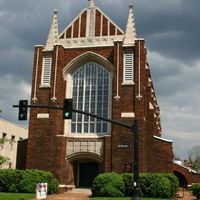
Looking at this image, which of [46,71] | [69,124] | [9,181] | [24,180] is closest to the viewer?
[24,180]

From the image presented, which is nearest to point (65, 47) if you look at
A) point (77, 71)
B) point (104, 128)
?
point (77, 71)

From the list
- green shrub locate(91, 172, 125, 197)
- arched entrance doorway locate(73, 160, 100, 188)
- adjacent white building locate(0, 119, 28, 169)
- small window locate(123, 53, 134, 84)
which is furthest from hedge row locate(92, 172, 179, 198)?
adjacent white building locate(0, 119, 28, 169)

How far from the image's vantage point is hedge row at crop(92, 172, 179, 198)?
29422 millimetres

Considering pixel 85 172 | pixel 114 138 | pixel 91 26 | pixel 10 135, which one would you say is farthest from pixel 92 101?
pixel 10 135

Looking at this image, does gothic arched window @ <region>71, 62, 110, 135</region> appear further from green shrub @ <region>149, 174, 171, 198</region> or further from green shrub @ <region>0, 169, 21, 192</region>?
green shrub @ <region>149, 174, 171, 198</region>

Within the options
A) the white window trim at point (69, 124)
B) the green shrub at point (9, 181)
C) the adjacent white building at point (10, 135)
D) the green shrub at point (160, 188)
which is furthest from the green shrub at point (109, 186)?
the adjacent white building at point (10, 135)

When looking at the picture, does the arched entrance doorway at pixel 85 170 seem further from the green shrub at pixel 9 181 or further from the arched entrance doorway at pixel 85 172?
the green shrub at pixel 9 181

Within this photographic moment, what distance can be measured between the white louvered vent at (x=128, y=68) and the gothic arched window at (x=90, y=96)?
194cm

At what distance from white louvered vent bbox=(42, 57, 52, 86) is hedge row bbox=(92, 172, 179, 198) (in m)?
11.1

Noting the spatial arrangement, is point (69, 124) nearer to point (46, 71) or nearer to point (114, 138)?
point (114, 138)

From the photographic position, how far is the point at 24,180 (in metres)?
31.2

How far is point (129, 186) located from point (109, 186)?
5.36ft

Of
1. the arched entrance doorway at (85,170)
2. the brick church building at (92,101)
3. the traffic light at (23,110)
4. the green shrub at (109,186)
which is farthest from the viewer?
the arched entrance doorway at (85,170)

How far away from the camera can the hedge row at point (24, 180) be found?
31.0 metres
